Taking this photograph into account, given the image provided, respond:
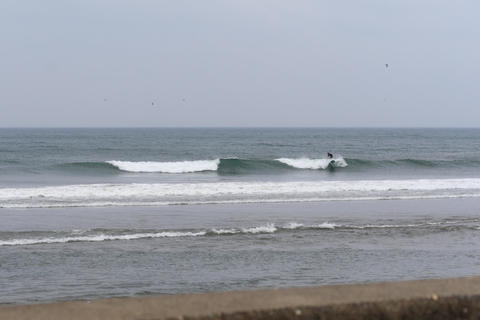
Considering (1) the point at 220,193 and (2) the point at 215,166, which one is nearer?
(1) the point at 220,193

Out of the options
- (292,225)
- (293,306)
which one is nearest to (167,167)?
(292,225)

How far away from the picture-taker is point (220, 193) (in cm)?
1997

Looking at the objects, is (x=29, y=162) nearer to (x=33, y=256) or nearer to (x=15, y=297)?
(x=33, y=256)

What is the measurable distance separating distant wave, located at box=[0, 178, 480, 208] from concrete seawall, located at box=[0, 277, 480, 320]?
45.6 feet

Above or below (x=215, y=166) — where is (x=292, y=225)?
above

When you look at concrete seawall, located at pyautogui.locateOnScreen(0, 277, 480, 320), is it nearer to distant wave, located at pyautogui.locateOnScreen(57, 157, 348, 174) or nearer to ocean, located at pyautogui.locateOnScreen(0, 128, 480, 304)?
ocean, located at pyautogui.locateOnScreen(0, 128, 480, 304)

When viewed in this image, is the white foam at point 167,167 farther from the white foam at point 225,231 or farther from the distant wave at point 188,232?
the white foam at point 225,231

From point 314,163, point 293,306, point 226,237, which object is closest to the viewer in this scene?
point 293,306

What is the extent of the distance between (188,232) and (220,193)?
25.8 ft

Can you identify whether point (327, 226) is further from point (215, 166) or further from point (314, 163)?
point (314, 163)

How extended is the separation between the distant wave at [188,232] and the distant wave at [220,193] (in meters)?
4.88

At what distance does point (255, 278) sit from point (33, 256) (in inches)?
153

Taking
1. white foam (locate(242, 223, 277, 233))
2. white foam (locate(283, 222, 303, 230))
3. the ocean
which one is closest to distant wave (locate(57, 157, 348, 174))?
the ocean

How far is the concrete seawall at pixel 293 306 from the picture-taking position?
10.1ft
